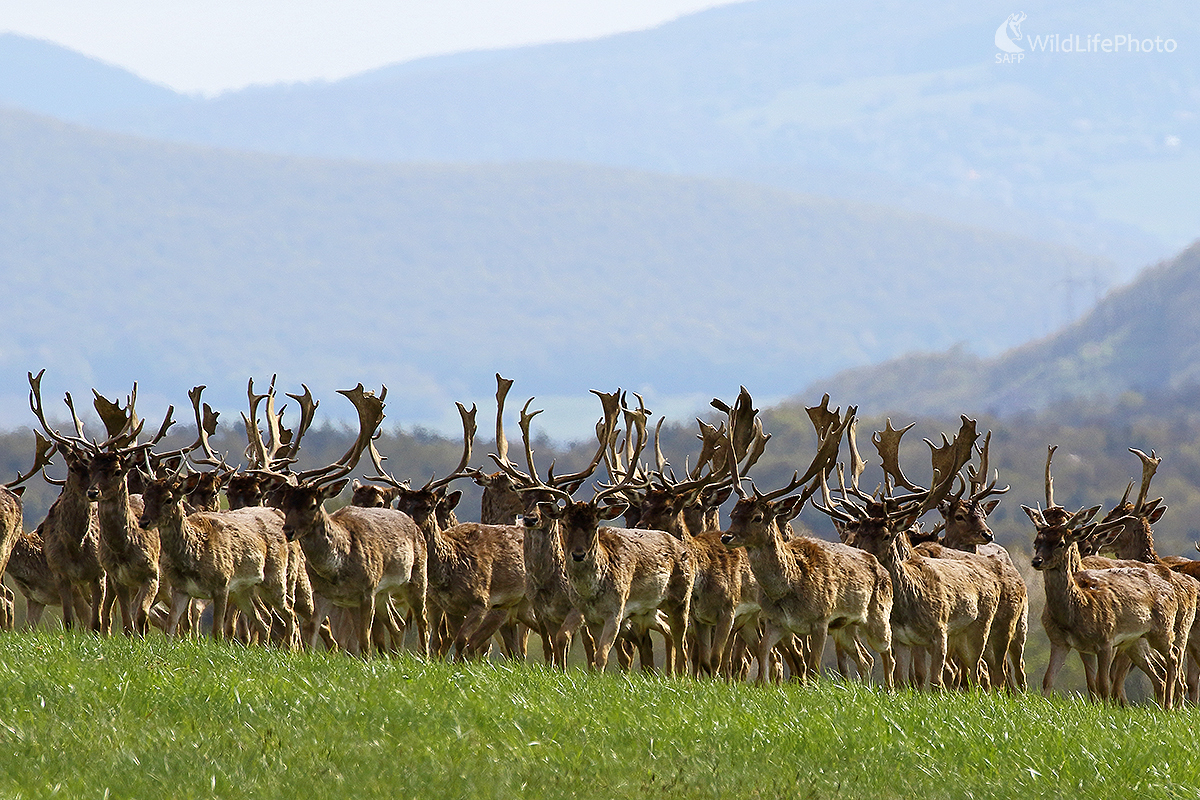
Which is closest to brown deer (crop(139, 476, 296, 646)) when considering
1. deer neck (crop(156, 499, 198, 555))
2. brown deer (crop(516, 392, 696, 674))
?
deer neck (crop(156, 499, 198, 555))

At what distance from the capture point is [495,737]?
790 cm

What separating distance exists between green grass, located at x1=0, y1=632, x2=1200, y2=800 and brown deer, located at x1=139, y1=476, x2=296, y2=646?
197cm

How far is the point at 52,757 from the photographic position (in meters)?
6.96

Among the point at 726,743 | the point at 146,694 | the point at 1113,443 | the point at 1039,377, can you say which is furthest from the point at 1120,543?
the point at 1039,377

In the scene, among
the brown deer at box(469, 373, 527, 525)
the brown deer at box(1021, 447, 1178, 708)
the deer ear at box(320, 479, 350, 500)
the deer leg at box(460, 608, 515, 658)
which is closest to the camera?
the deer ear at box(320, 479, 350, 500)

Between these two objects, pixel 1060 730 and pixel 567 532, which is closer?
pixel 1060 730

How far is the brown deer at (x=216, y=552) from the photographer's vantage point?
38.8 feet

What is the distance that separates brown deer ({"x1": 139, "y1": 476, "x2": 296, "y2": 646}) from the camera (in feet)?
38.8

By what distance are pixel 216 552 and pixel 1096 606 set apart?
22.0 ft

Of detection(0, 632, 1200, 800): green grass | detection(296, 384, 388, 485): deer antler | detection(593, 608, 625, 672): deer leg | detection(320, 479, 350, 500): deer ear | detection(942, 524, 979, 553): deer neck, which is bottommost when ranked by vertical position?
detection(593, 608, 625, 672): deer leg

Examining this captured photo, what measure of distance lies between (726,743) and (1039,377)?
11287 centimetres

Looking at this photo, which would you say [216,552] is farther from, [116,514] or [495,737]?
[495,737]

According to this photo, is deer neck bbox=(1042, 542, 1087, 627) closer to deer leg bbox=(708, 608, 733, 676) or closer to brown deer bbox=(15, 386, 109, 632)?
deer leg bbox=(708, 608, 733, 676)

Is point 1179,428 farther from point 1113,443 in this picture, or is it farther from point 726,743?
point 726,743
